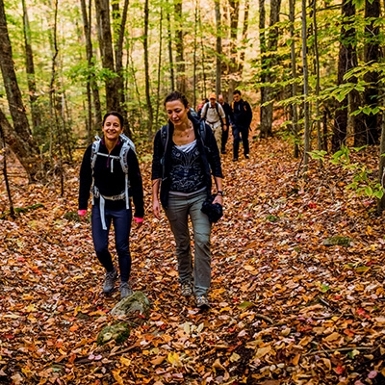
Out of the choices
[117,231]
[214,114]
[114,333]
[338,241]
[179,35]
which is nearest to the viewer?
[114,333]

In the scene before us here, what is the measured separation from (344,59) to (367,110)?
4.75 metres

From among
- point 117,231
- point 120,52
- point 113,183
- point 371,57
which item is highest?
point 120,52

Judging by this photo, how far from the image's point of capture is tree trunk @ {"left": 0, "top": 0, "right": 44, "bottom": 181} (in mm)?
10141

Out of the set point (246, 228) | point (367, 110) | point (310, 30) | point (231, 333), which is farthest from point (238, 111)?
point (231, 333)

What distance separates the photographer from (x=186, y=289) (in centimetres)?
506

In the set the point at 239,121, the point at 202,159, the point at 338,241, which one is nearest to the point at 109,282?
the point at 202,159

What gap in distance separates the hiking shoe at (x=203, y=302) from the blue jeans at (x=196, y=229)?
0.16 feet

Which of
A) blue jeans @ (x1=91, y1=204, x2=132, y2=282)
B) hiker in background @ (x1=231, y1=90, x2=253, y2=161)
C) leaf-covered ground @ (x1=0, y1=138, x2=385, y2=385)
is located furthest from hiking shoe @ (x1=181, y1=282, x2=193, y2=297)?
hiker in background @ (x1=231, y1=90, x2=253, y2=161)

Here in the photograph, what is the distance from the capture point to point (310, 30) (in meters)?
9.70

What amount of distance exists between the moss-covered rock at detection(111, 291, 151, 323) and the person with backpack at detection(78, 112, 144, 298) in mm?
246

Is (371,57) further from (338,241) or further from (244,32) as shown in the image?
(244,32)

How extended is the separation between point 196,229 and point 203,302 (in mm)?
839

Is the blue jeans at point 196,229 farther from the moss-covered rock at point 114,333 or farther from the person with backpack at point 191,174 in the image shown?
the moss-covered rock at point 114,333

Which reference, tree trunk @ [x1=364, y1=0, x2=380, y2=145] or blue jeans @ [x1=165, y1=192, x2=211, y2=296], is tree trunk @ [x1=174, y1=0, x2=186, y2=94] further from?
blue jeans @ [x1=165, y1=192, x2=211, y2=296]
